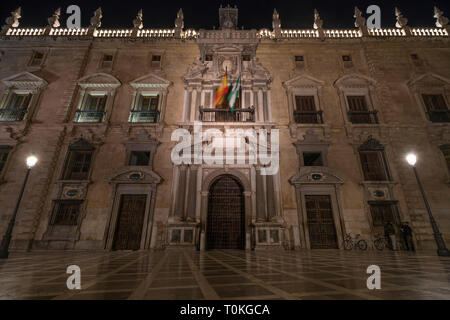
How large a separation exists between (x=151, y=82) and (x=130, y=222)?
8.47 m

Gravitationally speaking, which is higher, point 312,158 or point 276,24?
point 276,24

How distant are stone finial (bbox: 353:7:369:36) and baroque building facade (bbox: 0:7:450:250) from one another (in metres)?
0.15

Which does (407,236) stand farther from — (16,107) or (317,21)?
(16,107)

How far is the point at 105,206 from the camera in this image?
10609mm

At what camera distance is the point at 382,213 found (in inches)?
412

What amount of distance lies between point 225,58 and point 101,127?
8.97 meters

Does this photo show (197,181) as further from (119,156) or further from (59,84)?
(59,84)

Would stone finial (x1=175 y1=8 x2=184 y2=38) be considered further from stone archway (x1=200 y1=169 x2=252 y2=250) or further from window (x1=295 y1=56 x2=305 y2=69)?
Result: stone archway (x1=200 y1=169 x2=252 y2=250)

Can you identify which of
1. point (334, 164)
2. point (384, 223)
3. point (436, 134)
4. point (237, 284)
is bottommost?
point (237, 284)

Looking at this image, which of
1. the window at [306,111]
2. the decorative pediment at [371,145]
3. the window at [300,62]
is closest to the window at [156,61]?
the window at [300,62]

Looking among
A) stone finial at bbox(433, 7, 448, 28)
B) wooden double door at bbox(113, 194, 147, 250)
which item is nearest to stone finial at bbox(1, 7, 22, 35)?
wooden double door at bbox(113, 194, 147, 250)

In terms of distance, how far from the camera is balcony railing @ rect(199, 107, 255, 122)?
40.2ft

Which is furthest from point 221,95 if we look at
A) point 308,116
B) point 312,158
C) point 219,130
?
point 312,158
